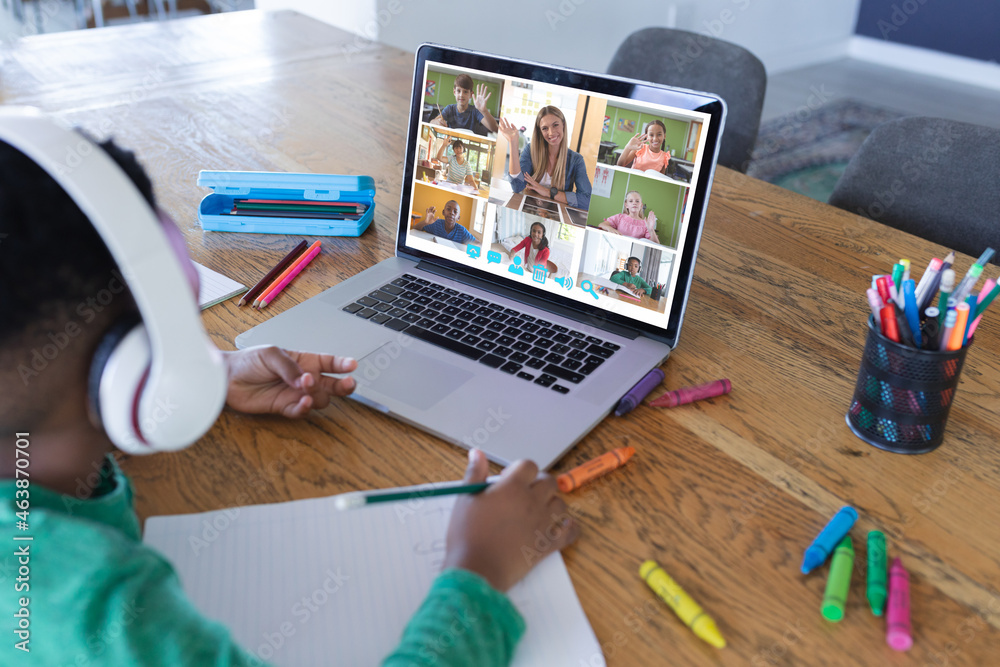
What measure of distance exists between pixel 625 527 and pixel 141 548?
37cm

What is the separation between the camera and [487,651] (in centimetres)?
51

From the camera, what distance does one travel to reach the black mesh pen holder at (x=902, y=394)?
2.19 ft

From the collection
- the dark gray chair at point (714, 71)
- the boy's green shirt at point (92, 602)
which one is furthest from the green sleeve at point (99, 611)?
the dark gray chair at point (714, 71)

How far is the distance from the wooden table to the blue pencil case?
0.09ft

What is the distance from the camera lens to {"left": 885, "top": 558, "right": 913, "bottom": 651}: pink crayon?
54 centimetres

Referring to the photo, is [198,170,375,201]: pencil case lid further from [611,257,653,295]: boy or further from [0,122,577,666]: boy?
[0,122,577,666]: boy

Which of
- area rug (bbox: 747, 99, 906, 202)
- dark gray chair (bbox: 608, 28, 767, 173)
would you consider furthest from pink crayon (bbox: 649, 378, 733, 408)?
area rug (bbox: 747, 99, 906, 202)

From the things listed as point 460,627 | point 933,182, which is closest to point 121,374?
point 460,627

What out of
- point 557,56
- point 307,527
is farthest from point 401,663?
point 557,56

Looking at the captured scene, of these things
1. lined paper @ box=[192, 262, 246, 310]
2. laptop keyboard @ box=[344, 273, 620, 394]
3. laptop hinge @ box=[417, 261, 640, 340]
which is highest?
laptop hinge @ box=[417, 261, 640, 340]

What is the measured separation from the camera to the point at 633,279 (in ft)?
2.78

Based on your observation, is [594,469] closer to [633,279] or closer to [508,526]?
[508,526]

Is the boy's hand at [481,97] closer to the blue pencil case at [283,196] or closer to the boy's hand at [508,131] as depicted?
the boy's hand at [508,131]

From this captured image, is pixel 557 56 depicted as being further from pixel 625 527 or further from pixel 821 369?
pixel 625 527
